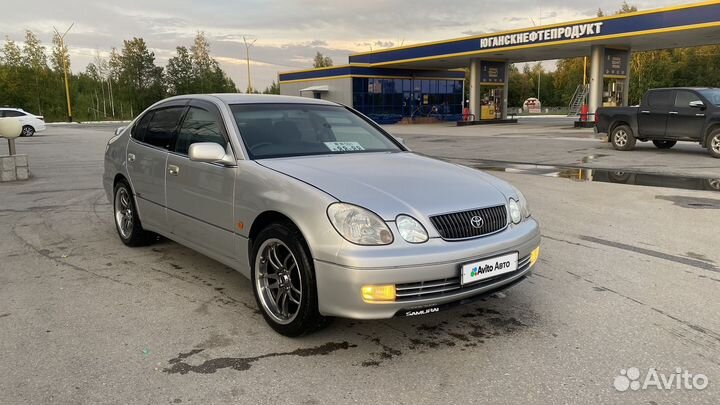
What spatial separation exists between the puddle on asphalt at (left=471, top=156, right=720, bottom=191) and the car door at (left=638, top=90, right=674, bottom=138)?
14.3 ft

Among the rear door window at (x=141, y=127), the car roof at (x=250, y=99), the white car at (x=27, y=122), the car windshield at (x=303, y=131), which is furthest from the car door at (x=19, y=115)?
the car windshield at (x=303, y=131)

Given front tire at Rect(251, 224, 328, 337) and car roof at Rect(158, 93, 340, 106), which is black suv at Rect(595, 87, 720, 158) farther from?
front tire at Rect(251, 224, 328, 337)

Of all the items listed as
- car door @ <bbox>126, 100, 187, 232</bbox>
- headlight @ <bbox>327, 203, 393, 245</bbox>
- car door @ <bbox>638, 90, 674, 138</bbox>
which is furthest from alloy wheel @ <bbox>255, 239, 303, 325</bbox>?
car door @ <bbox>638, 90, 674, 138</bbox>

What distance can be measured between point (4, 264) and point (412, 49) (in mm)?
34652

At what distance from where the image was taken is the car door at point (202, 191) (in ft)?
12.9

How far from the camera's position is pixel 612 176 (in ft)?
36.5

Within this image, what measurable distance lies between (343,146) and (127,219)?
9.19ft

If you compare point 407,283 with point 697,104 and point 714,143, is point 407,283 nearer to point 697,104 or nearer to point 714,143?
point 714,143

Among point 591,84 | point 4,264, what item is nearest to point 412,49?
point 591,84

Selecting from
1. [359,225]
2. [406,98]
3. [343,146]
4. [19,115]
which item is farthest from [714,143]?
[19,115]

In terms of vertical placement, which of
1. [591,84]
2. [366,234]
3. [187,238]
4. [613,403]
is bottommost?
[613,403]

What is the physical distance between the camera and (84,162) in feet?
48.9

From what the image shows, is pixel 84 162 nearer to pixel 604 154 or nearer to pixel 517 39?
pixel 604 154

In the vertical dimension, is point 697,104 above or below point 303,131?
above
